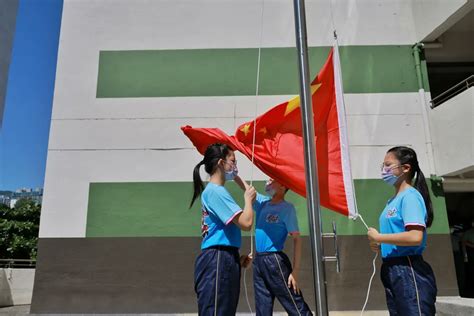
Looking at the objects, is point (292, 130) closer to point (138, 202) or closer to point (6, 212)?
point (138, 202)

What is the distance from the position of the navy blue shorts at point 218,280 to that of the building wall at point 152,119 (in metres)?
3.56

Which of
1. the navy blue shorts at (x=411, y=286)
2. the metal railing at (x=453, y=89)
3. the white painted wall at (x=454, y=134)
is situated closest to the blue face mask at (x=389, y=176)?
the navy blue shorts at (x=411, y=286)

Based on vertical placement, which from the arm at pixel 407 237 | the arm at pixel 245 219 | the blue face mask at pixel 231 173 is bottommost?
the arm at pixel 407 237

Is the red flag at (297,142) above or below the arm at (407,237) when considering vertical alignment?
above

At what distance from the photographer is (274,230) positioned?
118 inches

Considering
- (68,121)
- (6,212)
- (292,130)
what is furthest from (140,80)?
(6,212)

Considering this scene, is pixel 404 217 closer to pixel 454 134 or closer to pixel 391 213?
pixel 391 213

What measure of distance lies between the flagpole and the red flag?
0.60 m

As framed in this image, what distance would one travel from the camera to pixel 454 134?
5.78 metres

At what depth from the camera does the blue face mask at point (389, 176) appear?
7.67 ft

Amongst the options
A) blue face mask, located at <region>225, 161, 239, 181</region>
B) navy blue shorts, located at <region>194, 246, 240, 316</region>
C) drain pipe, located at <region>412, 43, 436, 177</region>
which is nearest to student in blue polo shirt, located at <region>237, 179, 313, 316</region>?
blue face mask, located at <region>225, 161, 239, 181</region>

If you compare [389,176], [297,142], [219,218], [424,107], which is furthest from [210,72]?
[389,176]

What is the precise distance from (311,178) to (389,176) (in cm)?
57

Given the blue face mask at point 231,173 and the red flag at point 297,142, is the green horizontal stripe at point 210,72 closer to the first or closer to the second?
the red flag at point 297,142
